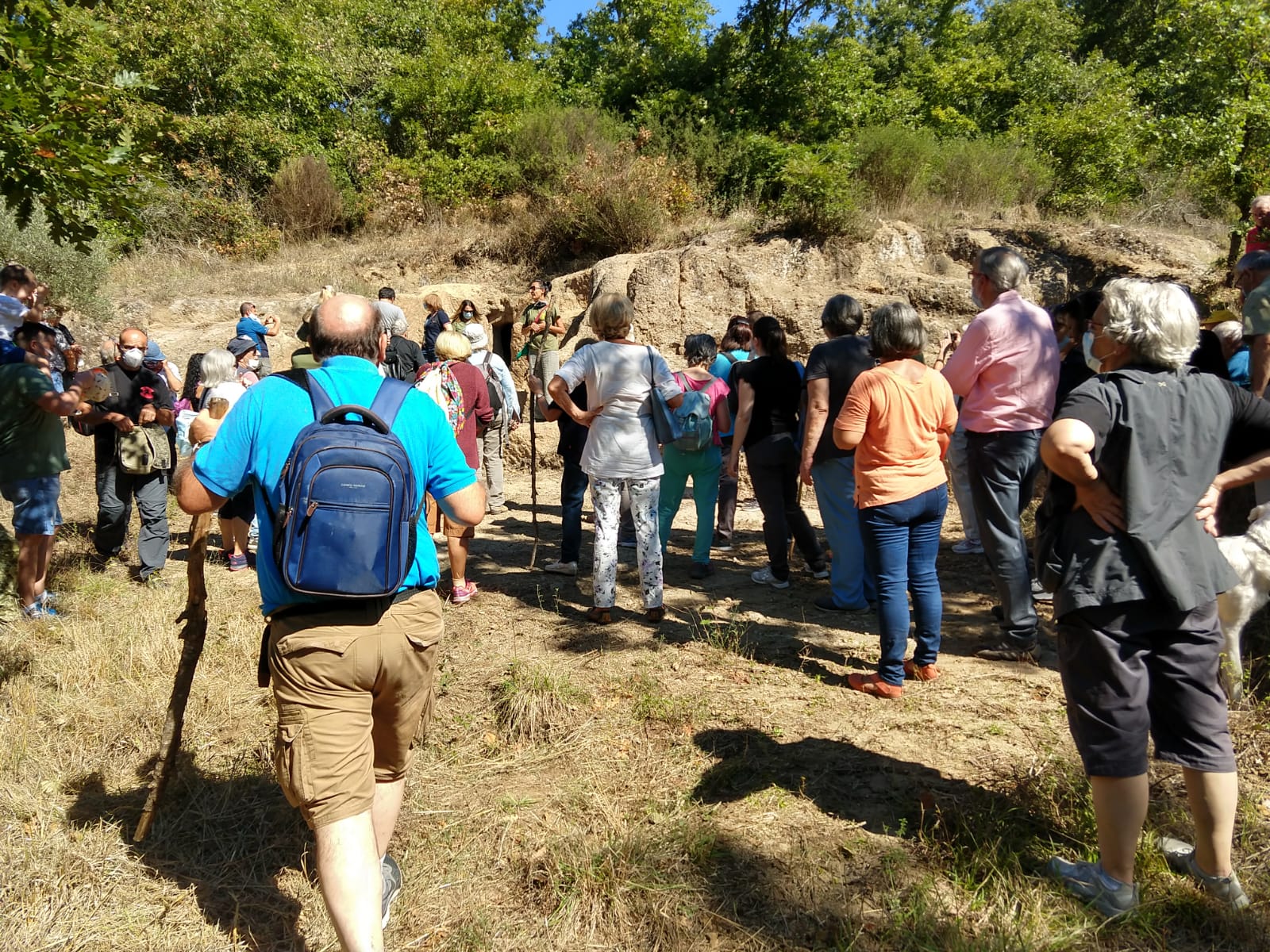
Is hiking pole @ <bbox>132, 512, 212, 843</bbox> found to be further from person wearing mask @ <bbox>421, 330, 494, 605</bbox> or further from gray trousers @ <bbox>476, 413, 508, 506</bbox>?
gray trousers @ <bbox>476, 413, 508, 506</bbox>

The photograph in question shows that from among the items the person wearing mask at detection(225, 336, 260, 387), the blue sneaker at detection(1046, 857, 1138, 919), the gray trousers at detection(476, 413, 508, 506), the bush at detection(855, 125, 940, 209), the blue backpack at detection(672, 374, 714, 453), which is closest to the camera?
the blue sneaker at detection(1046, 857, 1138, 919)

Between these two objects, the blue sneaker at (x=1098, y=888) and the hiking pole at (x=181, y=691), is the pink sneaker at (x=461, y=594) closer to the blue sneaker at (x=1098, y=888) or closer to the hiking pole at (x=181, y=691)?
the hiking pole at (x=181, y=691)

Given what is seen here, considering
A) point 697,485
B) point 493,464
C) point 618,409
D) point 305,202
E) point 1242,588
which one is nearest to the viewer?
point 1242,588

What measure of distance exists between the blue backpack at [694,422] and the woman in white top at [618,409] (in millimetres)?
232

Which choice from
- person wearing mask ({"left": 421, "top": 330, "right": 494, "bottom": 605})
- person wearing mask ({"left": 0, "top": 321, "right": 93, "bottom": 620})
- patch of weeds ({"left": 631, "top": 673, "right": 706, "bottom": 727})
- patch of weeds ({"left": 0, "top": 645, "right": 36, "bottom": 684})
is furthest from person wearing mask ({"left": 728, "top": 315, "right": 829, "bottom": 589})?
patch of weeds ({"left": 0, "top": 645, "right": 36, "bottom": 684})

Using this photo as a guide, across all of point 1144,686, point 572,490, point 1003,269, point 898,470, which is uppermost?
point 1003,269

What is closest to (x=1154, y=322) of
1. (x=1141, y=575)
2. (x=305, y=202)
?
(x=1141, y=575)

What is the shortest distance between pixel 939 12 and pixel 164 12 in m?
19.0

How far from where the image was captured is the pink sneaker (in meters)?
5.96

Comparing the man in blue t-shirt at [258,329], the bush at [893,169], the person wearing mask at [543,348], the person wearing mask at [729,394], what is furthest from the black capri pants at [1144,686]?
the bush at [893,169]

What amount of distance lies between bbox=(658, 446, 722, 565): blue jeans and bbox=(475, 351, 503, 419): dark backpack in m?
1.59

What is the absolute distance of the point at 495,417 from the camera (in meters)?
7.39

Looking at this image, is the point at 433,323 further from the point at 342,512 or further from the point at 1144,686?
the point at 1144,686

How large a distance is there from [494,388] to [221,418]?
2051 mm
